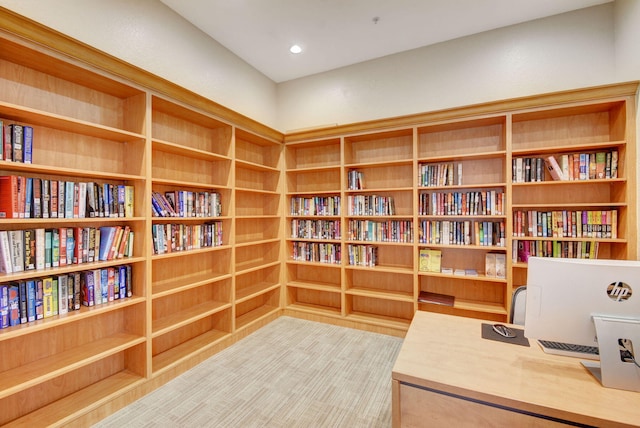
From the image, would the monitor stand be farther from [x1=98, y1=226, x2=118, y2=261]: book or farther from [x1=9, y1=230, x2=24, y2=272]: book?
[x1=9, y1=230, x2=24, y2=272]: book

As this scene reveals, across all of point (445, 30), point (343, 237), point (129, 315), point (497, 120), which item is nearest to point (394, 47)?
point (445, 30)

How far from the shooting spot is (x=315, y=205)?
3568 mm

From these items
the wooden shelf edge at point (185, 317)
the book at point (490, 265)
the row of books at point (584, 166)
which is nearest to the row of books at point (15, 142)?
the wooden shelf edge at point (185, 317)

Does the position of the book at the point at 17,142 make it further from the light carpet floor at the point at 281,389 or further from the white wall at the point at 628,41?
the white wall at the point at 628,41

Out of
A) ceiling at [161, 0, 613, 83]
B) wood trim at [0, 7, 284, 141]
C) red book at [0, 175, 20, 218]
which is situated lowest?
red book at [0, 175, 20, 218]

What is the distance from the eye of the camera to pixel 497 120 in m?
2.76

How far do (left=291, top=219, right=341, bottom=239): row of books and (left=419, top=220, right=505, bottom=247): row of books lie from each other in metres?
0.99

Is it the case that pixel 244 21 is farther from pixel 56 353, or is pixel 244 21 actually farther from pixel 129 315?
pixel 56 353

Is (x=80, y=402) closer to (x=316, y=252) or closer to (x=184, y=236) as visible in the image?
(x=184, y=236)

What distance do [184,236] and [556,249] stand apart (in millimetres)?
3374

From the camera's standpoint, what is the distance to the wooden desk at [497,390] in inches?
39.1

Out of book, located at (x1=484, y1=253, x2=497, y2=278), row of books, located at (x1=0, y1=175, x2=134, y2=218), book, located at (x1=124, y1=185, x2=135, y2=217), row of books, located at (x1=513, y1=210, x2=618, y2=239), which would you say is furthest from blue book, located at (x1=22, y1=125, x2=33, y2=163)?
row of books, located at (x1=513, y1=210, x2=618, y2=239)

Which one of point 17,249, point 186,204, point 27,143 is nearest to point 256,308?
point 186,204

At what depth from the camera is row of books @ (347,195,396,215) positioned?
3225 millimetres
